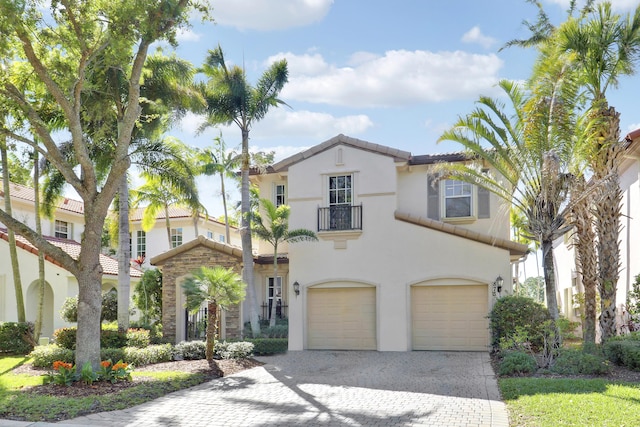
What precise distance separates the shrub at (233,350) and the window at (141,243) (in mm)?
19883

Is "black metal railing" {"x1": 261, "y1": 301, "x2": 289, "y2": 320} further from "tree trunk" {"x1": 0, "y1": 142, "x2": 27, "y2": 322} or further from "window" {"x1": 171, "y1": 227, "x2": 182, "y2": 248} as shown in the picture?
"window" {"x1": 171, "y1": 227, "x2": 182, "y2": 248}

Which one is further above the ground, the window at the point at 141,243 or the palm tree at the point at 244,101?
the palm tree at the point at 244,101

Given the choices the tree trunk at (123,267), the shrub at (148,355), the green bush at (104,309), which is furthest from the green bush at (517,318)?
the green bush at (104,309)

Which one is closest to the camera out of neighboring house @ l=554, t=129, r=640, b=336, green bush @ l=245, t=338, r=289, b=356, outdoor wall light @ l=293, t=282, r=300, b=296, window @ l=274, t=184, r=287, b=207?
neighboring house @ l=554, t=129, r=640, b=336

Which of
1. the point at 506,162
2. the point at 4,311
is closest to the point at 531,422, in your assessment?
the point at 506,162

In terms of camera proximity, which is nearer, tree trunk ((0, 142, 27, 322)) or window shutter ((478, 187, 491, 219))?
tree trunk ((0, 142, 27, 322))

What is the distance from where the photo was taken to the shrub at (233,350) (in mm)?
15797

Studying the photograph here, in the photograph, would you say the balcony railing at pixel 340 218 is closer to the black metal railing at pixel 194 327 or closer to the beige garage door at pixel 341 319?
the beige garage door at pixel 341 319

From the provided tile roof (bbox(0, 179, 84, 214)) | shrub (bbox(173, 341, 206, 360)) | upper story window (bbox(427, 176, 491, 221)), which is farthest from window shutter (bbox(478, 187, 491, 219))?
tile roof (bbox(0, 179, 84, 214))

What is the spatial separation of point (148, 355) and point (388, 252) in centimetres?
774

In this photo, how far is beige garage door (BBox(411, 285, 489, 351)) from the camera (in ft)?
57.3

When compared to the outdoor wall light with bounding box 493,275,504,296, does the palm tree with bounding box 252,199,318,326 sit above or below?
above

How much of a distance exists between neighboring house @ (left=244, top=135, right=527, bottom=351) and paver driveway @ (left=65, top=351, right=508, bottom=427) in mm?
2391

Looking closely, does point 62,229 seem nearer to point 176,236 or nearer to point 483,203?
point 176,236
